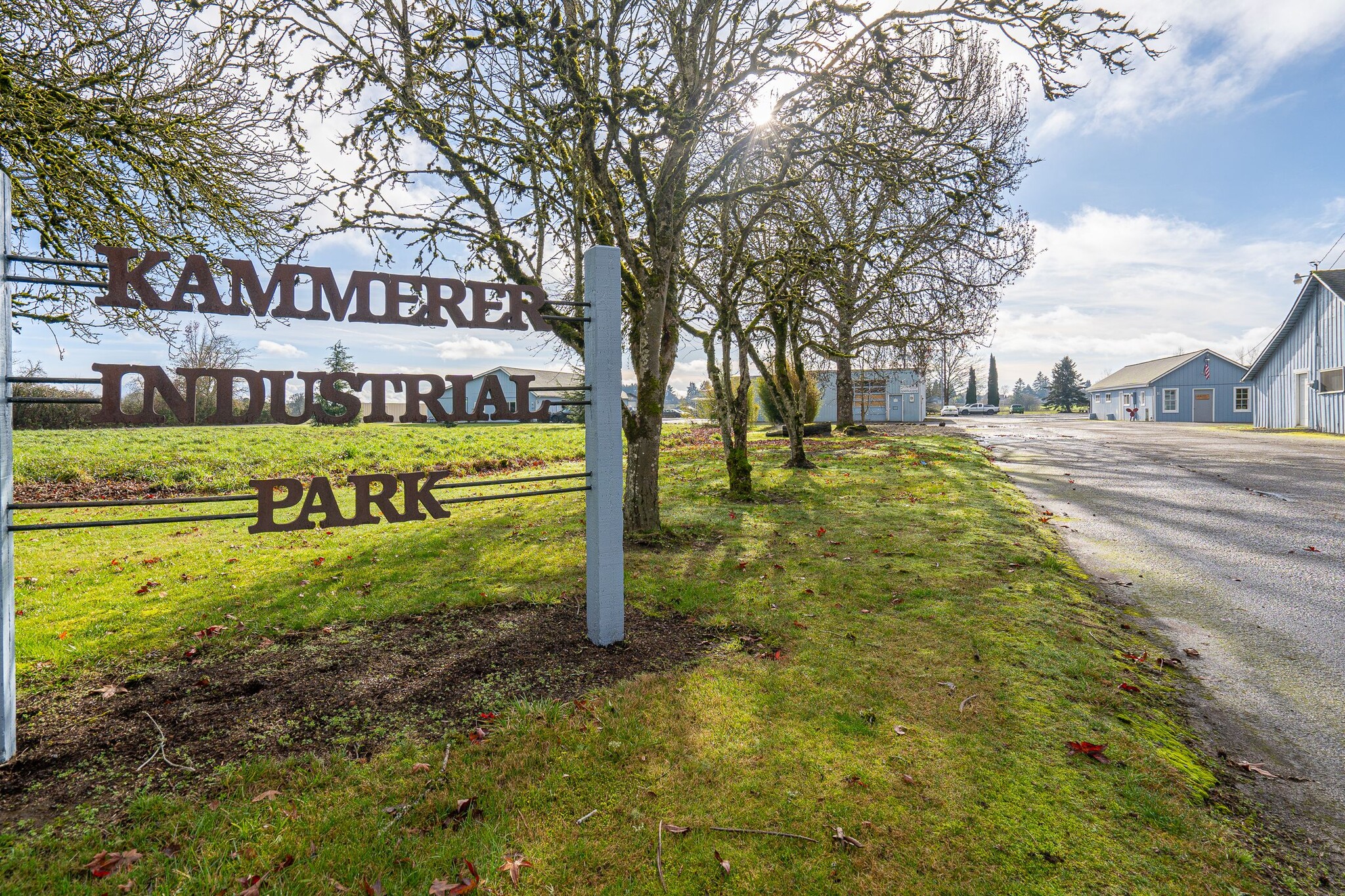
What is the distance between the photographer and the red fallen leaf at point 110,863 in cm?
227

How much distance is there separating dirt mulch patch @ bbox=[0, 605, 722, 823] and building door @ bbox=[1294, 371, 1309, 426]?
35499 mm

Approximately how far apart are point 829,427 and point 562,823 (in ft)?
84.8

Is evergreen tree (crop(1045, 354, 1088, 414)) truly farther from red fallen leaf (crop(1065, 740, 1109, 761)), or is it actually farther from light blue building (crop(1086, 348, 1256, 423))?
red fallen leaf (crop(1065, 740, 1109, 761))

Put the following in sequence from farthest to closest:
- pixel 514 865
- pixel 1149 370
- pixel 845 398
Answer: pixel 1149 370, pixel 845 398, pixel 514 865

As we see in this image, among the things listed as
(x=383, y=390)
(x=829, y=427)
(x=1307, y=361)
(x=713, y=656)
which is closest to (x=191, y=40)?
(x=383, y=390)

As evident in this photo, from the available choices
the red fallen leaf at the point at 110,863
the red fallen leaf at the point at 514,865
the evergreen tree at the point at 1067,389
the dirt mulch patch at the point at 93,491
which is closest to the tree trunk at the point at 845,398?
the dirt mulch patch at the point at 93,491

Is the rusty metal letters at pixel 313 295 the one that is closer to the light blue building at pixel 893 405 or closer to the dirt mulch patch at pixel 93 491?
the dirt mulch patch at pixel 93 491

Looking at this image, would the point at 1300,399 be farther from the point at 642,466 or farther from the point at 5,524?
the point at 5,524

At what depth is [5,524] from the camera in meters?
3.12

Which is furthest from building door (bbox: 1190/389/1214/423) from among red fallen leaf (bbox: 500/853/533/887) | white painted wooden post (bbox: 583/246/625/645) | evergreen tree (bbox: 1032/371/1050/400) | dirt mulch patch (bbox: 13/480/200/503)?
evergreen tree (bbox: 1032/371/1050/400)

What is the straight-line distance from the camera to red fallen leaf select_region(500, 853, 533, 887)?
89.2 inches

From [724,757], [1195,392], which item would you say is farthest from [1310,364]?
[724,757]

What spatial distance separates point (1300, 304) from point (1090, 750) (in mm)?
35808

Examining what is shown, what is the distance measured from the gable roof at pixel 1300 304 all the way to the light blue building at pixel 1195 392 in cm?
935
